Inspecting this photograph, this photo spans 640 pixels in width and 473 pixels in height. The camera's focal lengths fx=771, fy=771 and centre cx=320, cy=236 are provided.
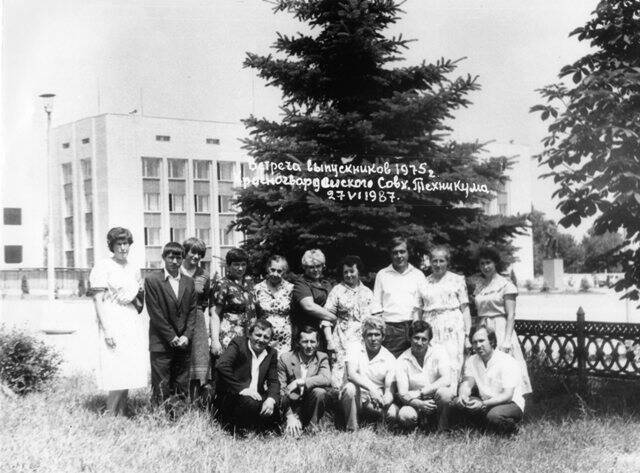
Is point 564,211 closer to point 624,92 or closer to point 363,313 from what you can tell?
point 624,92

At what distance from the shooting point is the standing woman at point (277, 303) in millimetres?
6934

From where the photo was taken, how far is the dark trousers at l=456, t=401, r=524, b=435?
6383mm

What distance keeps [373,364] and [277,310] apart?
3.23 feet

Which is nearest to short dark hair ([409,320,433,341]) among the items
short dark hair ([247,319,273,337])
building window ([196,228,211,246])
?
short dark hair ([247,319,273,337])

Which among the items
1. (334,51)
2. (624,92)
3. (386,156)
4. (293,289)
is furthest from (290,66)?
(624,92)

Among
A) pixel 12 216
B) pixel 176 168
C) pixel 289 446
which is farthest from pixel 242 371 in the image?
pixel 176 168

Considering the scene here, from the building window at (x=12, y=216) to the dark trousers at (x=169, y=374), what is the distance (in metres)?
1.75

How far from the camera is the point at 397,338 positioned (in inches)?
281

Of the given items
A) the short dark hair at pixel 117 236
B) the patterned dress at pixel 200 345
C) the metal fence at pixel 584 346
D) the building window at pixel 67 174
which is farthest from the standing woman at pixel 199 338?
the building window at pixel 67 174

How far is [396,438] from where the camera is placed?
20.9 ft

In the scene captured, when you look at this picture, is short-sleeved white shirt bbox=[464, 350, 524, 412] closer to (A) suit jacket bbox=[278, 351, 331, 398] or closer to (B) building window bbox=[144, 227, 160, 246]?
(A) suit jacket bbox=[278, 351, 331, 398]

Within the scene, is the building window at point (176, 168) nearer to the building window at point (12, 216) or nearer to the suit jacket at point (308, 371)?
the building window at point (12, 216)

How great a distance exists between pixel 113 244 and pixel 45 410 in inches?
69.3

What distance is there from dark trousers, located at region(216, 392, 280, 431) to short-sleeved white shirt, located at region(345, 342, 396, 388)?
0.84 metres
